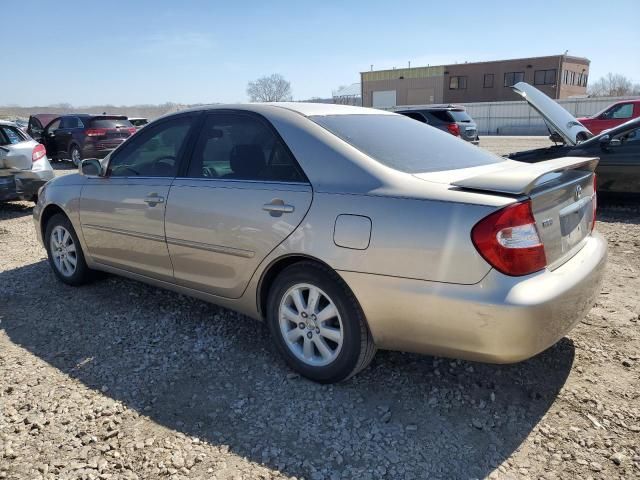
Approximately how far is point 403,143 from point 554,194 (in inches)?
37.7

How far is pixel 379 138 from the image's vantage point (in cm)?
312

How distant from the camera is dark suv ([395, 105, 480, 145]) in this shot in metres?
15.8

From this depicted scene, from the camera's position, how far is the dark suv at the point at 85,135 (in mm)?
14766

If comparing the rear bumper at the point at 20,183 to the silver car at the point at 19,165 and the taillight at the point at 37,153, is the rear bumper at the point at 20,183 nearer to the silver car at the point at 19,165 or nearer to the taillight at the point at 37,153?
the silver car at the point at 19,165

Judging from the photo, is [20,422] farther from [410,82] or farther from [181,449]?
[410,82]

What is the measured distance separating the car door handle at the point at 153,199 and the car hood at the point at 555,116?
6.21m

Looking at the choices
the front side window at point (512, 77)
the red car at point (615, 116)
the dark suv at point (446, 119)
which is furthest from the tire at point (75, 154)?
the front side window at point (512, 77)

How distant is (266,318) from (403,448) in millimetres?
1195

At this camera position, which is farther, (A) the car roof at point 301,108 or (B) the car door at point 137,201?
(B) the car door at point 137,201

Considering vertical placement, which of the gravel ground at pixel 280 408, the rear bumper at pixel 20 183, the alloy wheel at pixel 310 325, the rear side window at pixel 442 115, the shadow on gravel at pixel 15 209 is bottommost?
the gravel ground at pixel 280 408

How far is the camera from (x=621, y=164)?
728 centimetres

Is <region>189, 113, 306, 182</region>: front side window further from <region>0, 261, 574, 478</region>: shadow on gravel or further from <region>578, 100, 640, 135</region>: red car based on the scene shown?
<region>578, 100, 640, 135</region>: red car

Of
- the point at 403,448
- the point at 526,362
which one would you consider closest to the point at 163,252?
the point at 403,448

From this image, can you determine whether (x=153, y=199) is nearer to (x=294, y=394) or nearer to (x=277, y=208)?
(x=277, y=208)
